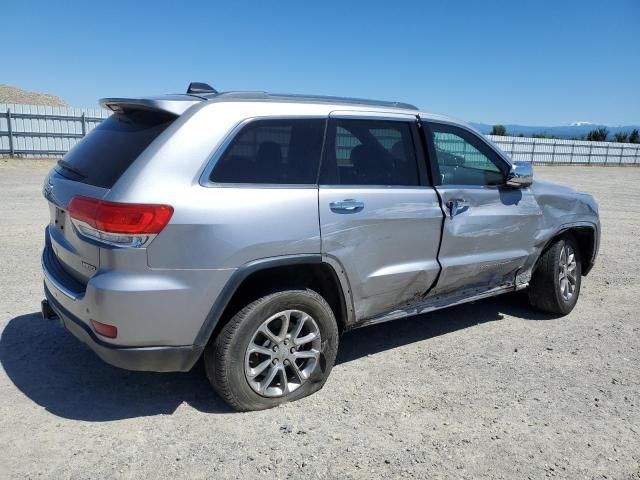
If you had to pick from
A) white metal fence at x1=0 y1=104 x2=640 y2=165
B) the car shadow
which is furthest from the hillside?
the car shadow

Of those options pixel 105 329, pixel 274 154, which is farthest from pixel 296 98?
pixel 105 329

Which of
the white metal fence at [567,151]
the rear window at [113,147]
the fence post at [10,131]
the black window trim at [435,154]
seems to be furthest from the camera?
the white metal fence at [567,151]

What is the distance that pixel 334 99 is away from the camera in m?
3.71

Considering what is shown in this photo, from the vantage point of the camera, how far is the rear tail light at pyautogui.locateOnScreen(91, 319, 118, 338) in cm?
278

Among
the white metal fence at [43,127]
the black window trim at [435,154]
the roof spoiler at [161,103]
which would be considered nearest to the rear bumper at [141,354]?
the roof spoiler at [161,103]

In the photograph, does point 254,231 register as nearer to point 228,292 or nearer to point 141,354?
point 228,292

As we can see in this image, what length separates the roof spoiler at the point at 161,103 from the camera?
303cm

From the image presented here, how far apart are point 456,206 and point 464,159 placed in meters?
0.60

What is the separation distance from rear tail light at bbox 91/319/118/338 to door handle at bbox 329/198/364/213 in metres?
1.38

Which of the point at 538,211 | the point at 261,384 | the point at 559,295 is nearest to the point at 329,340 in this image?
the point at 261,384

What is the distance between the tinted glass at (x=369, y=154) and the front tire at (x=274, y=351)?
2.61 ft

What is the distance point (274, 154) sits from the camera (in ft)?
10.5

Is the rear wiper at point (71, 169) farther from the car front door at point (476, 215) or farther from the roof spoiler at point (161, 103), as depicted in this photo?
the car front door at point (476, 215)

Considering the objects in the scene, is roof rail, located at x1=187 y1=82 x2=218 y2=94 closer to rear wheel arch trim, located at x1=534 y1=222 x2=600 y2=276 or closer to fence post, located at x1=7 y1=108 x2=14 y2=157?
rear wheel arch trim, located at x1=534 y1=222 x2=600 y2=276
